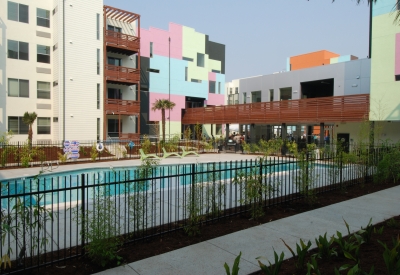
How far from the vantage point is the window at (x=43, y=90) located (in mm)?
28581

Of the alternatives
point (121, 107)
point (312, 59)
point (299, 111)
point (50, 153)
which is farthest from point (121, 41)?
point (312, 59)

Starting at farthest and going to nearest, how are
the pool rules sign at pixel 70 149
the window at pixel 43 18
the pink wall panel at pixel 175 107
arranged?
1. the pink wall panel at pixel 175 107
2. the window at pixel 43 18
3. the pool rules sign at pixel 70 149

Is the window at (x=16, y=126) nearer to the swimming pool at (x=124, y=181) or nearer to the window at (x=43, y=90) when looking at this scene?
the window at (x=43, y=90)

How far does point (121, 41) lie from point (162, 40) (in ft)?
29.1

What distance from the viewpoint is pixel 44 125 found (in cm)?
2900

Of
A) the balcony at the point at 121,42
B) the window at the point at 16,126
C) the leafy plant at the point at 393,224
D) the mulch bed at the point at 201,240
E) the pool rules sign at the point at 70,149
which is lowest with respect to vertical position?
the mulch bed at the point at 201,240

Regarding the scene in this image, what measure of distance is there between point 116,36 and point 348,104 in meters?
23.5

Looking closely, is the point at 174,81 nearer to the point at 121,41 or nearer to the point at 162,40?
the point at 162,40

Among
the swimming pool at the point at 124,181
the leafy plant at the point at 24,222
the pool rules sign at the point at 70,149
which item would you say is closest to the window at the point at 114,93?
the pool rules sign at the point at 70,149

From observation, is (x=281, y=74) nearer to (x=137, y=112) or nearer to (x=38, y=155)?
(x=137, y=112)

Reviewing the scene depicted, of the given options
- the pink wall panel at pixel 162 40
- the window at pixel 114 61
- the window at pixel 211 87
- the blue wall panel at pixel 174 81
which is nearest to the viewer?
the window at pixel 114 61

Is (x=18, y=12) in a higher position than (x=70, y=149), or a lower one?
higher

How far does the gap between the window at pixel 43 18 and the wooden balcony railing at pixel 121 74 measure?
6587mm

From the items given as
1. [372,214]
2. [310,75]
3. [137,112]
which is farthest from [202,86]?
[372,214]
